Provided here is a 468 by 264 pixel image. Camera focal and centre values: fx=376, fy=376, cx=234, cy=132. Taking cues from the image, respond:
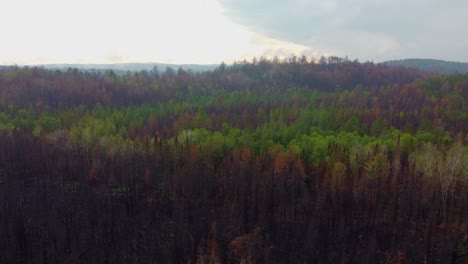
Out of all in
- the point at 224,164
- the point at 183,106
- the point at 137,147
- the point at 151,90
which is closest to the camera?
the point at 224,164

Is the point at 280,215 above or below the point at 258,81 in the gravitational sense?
below

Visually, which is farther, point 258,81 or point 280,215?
point 258,81

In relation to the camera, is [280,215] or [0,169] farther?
[0,169]

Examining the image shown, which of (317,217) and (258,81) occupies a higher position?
(258,81)

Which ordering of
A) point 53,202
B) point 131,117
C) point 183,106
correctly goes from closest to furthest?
point 53,202
point 131,117
point 183,106

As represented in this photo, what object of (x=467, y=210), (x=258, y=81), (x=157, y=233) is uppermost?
(x=258, y=81)

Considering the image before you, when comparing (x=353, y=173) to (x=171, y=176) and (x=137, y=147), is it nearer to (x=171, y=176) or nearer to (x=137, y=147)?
(x=171, y=176)

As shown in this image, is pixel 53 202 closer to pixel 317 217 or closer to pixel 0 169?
pixel 0 169

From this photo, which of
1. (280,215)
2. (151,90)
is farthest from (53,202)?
(151,90)

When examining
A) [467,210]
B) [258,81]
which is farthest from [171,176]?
[258,81]
